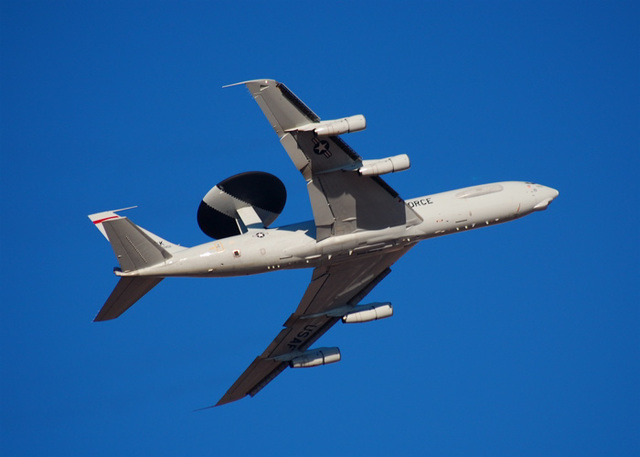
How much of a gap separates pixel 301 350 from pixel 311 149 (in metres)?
16.5

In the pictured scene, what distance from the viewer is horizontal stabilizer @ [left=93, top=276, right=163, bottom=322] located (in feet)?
170

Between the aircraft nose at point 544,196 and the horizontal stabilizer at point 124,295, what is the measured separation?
21.7 meters

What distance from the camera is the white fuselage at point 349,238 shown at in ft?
171

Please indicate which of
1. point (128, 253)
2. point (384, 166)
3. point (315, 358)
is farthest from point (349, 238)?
point (128, 253)

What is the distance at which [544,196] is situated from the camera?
5781cm

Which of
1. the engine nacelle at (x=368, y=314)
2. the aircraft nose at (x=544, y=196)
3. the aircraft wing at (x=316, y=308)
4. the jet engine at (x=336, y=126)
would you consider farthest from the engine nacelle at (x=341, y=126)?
the engine nacelle at (x=368, y=314)

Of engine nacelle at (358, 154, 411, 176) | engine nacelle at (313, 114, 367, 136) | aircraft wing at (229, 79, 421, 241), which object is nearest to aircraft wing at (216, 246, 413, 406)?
aircraft wing at (229, 79, 421, 241)

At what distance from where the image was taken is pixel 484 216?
56.1m

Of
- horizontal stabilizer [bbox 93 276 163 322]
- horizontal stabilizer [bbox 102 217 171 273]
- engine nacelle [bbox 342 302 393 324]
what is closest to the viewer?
horizontal stabilizer [bbox 102 217 171 273]

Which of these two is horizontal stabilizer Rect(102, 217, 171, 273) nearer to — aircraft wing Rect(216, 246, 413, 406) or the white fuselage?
the white fuselage

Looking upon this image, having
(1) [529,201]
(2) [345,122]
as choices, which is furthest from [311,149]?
(1) [529,201]

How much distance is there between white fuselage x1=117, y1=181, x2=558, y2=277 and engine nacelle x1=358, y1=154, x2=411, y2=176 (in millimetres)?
3824

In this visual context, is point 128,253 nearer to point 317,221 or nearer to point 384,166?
point 317,221

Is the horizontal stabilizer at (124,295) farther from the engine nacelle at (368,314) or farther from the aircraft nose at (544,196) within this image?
the aircraft nose at (544,196)
